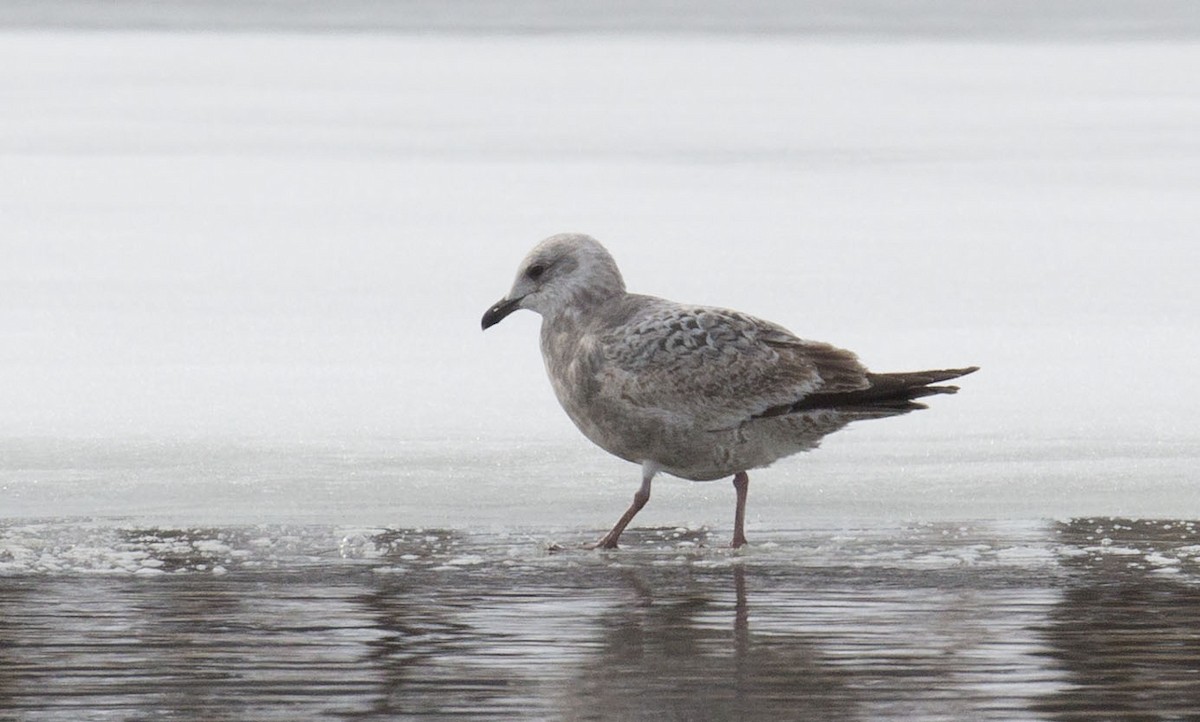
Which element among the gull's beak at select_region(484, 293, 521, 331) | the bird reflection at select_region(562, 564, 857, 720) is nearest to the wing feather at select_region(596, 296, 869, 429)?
the gull's beak at select_region(484, 293, 521, 331)

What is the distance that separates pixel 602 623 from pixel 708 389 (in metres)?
1.62

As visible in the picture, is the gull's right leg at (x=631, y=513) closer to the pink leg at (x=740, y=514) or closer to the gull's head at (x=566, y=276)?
the pink leg at (x=740, y=514)

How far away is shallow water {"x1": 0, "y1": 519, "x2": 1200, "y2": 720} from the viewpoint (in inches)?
154

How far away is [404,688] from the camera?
13.0 ft

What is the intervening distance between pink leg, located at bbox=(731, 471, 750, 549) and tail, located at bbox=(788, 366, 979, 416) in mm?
256

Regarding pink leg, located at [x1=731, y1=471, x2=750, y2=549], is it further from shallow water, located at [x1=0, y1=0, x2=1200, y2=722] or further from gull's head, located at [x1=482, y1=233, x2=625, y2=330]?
gull's head, located at [x1=482, y1=233, x2=625, y2=330]

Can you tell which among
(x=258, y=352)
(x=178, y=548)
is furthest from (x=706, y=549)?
(x=258, y=352)

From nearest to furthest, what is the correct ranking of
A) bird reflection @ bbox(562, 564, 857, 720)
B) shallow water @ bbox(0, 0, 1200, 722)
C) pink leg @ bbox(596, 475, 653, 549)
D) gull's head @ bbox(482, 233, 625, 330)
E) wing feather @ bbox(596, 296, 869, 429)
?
bird reflection @ bbox(562, 564, 857, 720) → shallow water @ bbox(0, 0, 1200, 722) → pink leg @ bbox(596, 475, 653, 549) → wing feather @ bbox(596, 296, 869, 429) → gull's head @ bbox(482, 233, 625, 330)

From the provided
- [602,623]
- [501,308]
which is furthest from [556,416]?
[602,623]

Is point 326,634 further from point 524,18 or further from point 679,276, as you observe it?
point 524,18

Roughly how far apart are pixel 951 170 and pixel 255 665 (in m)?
12.0

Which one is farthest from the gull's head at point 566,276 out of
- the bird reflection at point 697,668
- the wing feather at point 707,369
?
the bird reflection at point 697,668

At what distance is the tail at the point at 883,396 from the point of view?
20.6 ft

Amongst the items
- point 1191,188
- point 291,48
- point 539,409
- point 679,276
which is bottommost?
point 539,409
